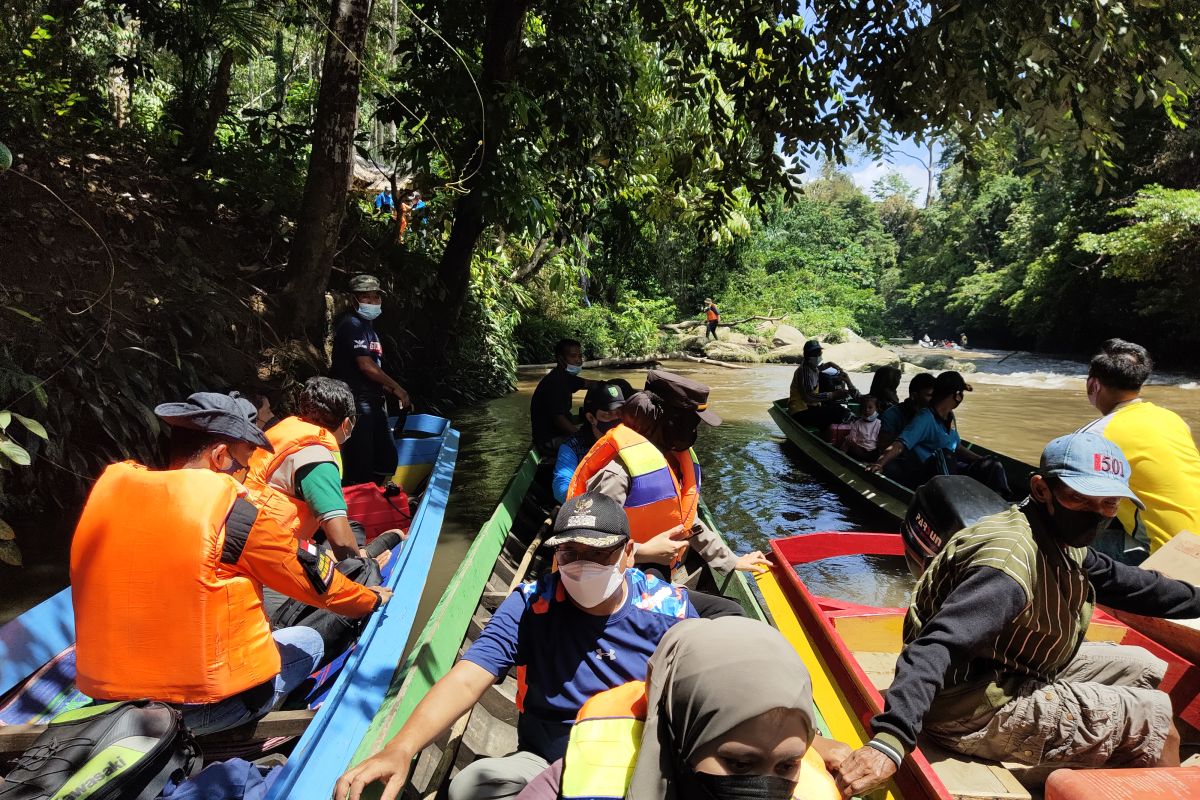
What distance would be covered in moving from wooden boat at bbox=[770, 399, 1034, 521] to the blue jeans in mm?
4979

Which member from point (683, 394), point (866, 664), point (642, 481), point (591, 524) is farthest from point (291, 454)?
point (866, 664)

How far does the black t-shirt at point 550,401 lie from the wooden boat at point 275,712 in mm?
3113

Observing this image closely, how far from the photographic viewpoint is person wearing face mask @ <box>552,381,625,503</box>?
499cm

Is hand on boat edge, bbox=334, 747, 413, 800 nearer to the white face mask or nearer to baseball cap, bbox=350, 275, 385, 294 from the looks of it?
the white face mask

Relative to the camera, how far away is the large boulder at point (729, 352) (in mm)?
24609

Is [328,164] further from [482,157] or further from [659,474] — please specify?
[659,474]

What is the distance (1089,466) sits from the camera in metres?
2.14

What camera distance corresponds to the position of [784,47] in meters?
6.64

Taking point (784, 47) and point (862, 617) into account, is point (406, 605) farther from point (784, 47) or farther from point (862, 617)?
point (784, 47)

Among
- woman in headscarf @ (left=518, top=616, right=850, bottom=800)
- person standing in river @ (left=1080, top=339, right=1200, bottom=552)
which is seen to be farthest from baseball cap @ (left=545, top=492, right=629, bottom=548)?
person standing in river @ (left=1080, top=339, right=1200, bottom=552)

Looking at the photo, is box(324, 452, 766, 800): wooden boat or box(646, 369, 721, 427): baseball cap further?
box(646, 369, 721, 427): baseball cap

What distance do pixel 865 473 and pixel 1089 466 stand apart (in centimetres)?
568

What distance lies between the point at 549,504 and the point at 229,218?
5833 mm

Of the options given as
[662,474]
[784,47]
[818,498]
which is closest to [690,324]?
[818,498]
